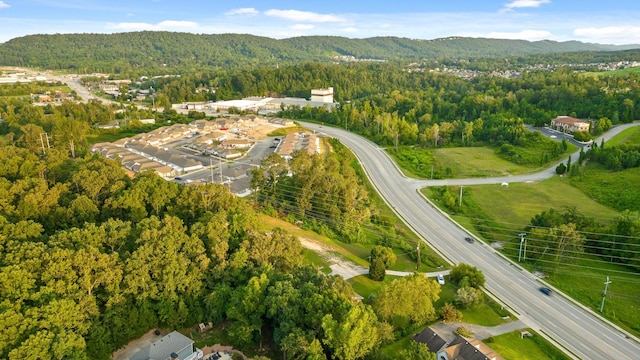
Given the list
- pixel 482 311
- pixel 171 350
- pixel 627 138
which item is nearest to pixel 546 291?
pixel 482 311

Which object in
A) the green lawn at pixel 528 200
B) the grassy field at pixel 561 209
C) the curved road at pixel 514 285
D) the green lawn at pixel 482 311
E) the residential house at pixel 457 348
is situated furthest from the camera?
the green lawn at pixel 528 200

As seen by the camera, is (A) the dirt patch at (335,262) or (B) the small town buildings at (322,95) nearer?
(A) the dirt patch at (335,262)

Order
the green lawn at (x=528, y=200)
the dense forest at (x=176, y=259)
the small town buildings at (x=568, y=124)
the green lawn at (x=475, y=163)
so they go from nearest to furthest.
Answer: the dense forest at (x=176, y=259) < the green lawn at (x=528, y=200) < the green lawn at (x=475, y=163) < the small town buildings at (x=568, y=124)

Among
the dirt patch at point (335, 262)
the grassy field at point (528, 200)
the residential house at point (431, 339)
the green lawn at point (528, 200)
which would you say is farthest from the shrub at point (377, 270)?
the green lawn at point (528, 200)

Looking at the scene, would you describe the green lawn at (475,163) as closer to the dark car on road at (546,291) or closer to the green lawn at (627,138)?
the green lawn at (627,138)

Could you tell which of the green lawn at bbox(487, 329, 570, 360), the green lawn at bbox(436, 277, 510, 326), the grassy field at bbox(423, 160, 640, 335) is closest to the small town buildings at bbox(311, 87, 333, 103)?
the grassy field at bbox(423, 160, 640, 335)

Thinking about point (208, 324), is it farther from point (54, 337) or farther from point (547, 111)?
point (547, 111)

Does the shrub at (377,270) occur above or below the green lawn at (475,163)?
below
